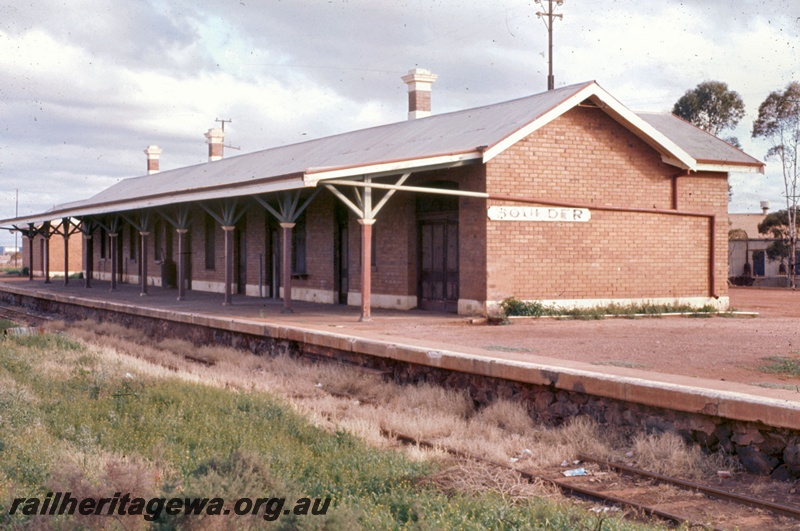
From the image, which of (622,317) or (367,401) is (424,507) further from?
(622,317)

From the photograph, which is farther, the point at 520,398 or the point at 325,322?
the point at 325,322

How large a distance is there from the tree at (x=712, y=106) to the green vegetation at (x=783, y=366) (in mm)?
32660

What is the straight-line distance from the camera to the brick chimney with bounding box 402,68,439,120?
21.2 m

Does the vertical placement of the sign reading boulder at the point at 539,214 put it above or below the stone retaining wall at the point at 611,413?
above

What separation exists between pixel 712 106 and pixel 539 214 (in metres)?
28.8

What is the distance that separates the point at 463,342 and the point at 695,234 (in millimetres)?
7936

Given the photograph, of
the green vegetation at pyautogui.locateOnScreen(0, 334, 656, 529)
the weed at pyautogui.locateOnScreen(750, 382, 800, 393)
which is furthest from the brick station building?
the weed at pyautogui.locateOnScreen(750, 382, 800, 393)

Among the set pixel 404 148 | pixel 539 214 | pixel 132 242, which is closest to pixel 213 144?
pixel 132 242

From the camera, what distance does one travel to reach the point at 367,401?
1002 centimetres

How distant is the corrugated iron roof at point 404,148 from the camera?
46.1 ft

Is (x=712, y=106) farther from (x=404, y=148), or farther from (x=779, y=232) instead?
(x=404, y=148)

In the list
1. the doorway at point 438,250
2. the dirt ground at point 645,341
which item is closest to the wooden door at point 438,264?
the doorway at point 438,250

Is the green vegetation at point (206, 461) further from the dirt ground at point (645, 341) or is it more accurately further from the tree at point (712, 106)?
the tree at point (712, 106)

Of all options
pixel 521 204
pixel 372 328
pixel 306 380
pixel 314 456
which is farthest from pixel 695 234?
pixel 314 456
